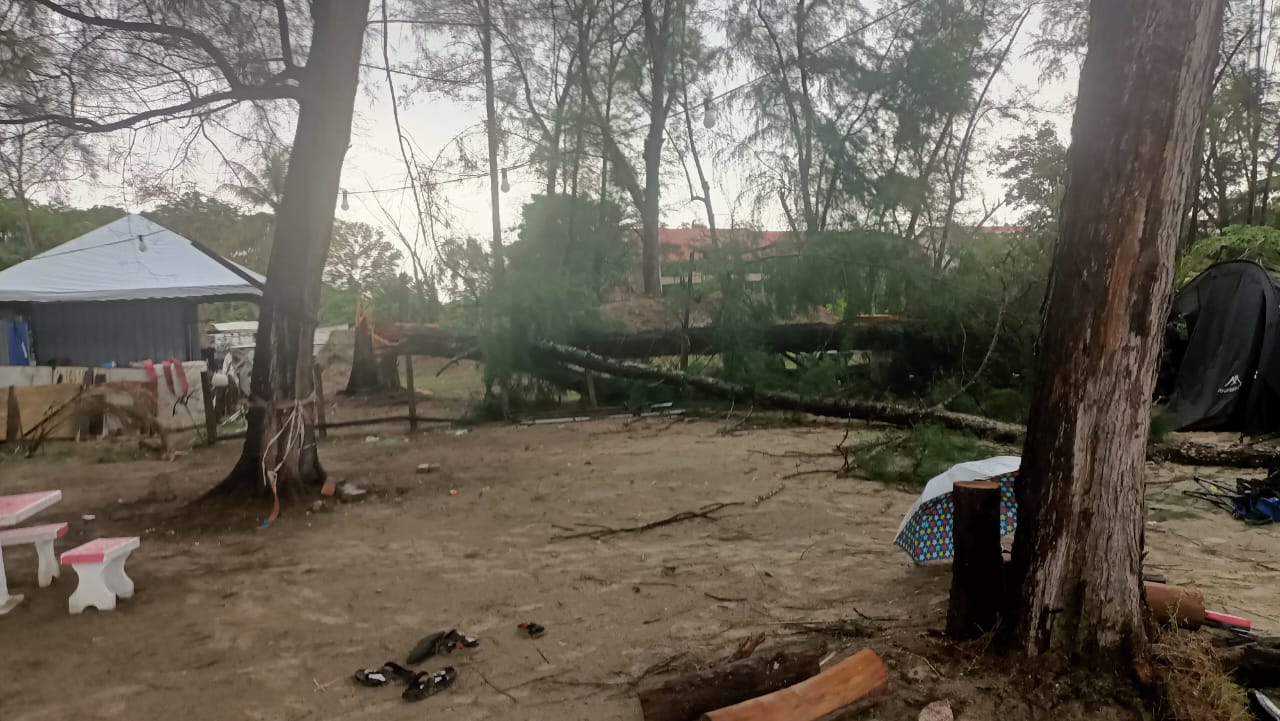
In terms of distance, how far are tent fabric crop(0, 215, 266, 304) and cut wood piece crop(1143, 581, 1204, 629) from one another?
46.6 feet

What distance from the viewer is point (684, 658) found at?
10.6 ft

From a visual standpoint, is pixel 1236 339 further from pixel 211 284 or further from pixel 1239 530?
pixel 211 284

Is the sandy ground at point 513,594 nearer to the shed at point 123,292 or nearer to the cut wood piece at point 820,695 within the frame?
the cut wood piece at point 820,695

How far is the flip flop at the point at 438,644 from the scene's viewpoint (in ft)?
11.0

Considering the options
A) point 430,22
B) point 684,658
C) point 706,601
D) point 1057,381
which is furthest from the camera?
point 430,22

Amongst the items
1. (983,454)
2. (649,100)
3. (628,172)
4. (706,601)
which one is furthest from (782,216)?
(706,601)

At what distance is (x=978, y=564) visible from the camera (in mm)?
2822

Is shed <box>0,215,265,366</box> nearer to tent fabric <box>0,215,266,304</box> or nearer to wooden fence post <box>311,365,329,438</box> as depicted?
tent fabric <box>0,215,266,304</box>

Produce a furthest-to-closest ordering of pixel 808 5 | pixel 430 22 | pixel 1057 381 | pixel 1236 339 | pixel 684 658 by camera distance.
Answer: pixel 808 5 → pixel 1236 339 → pixel 430 22 → pixel 684 658 → pixel 1057 381

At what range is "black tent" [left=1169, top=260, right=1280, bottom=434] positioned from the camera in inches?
328

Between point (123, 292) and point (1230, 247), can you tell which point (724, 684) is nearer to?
point (123, 292)

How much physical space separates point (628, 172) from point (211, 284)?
908cm

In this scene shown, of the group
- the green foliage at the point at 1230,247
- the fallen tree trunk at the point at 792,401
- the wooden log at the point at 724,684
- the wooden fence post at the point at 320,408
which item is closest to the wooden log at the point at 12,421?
the wooden fence post at the point at 320,408

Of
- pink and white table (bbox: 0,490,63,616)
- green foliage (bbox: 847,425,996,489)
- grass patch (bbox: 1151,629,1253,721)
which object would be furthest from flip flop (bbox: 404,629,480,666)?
green foliage (bbox: 847,425,996,489)
